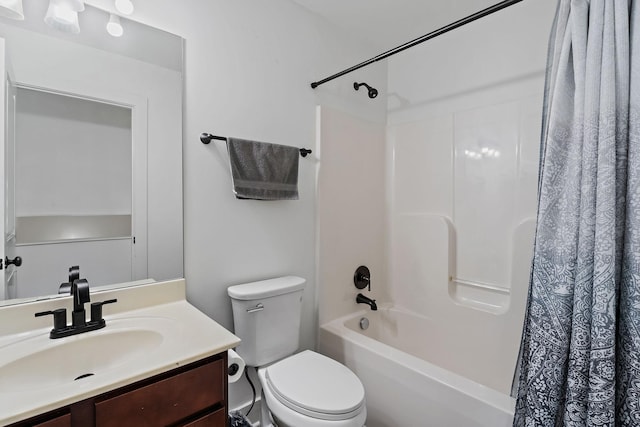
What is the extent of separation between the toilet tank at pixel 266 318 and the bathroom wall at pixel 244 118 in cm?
12

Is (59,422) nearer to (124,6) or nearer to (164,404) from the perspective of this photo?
(164,404)

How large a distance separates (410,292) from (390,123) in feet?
4.36

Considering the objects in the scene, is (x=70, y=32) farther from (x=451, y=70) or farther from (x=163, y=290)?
(x=451, y=70)

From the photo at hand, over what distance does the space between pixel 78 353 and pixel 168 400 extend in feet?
1.28

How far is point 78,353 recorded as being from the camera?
3.44 feet

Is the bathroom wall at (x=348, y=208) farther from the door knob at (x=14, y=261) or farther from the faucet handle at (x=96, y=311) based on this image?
the door knob at (x=14, y=261)

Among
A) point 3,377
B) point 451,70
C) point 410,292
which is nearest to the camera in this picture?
point 3,377

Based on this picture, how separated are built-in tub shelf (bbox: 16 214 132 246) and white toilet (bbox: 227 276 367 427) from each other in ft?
1.86

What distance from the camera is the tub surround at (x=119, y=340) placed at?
77 centimetres

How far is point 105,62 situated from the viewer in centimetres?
128

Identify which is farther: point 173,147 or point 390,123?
point 390,123

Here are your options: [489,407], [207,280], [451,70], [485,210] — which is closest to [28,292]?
[207,280]

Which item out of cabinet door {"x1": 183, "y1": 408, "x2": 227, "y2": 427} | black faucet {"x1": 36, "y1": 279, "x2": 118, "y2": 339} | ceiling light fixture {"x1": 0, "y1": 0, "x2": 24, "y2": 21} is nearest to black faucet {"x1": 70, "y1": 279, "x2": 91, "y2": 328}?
black faucet {"x1": 36, "y1": 279, "x2": 118, "y2": 339}

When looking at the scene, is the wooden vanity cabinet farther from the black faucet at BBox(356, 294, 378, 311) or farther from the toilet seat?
the black faucet at BBox(356, 294, 378, 311)
